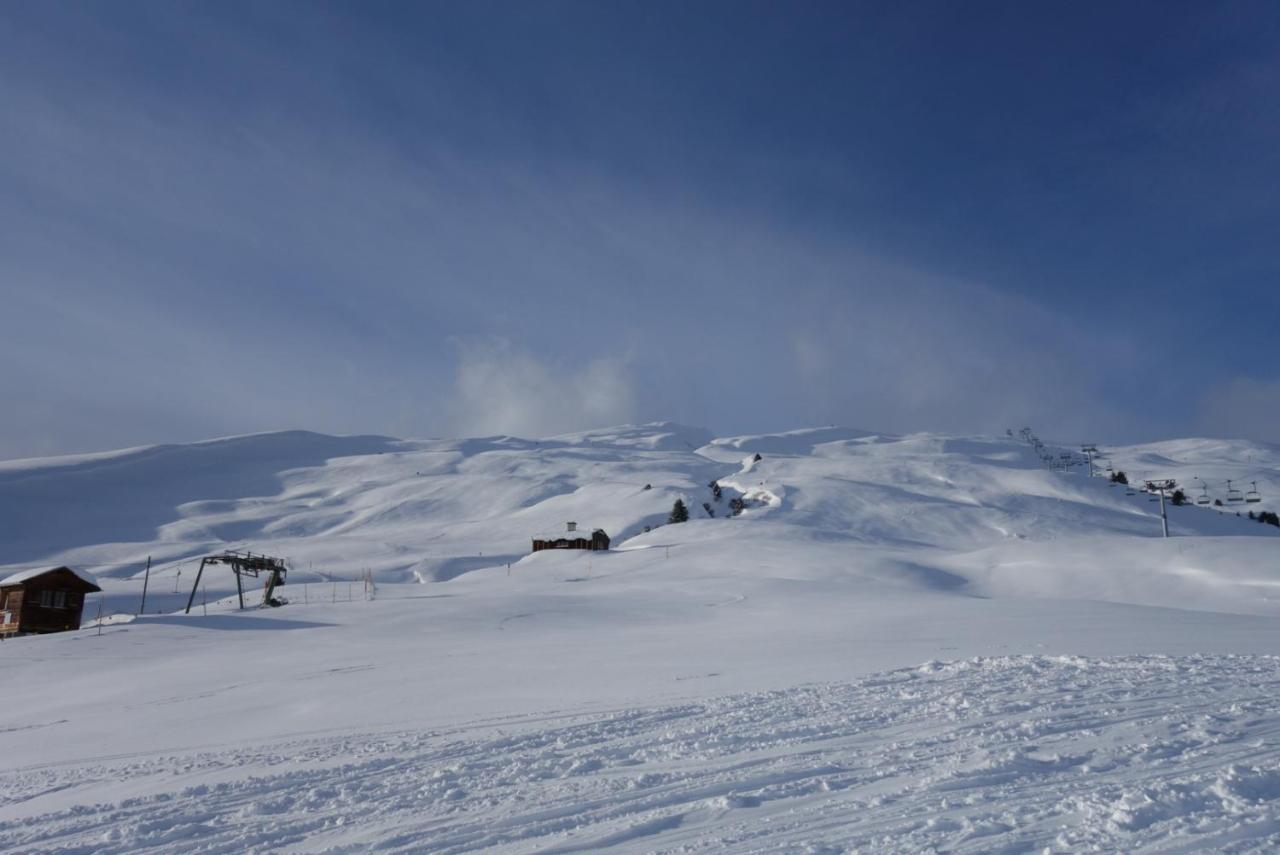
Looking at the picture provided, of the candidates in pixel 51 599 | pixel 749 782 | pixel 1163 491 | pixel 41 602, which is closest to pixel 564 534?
pixel 51 599

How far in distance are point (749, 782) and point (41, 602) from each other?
43.8m

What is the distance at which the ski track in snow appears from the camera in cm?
586

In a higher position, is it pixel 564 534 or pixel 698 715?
pixel 564 534

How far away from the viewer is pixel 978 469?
110 m

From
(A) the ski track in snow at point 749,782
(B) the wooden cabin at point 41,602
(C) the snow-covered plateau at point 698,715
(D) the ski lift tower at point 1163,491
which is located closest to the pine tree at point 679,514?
(C) the snow-covered plateau at point 698,715

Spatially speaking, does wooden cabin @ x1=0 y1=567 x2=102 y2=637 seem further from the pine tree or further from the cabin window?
the pine tree

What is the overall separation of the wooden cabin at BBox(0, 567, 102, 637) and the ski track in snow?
35457mm

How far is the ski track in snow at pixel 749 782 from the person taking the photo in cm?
586

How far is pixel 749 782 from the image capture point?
281 inches

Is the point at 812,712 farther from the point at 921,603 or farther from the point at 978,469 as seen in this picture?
the point at 978,469

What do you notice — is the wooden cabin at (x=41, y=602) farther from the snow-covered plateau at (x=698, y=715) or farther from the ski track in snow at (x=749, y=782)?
the ski track in snow at (x=749, y=782)

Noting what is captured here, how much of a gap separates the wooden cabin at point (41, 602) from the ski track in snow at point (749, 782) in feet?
116

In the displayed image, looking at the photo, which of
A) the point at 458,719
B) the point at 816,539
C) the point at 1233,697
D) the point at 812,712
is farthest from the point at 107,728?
the point at 816,539

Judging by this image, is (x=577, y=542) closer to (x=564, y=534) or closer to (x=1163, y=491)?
(x=564, y=534)
